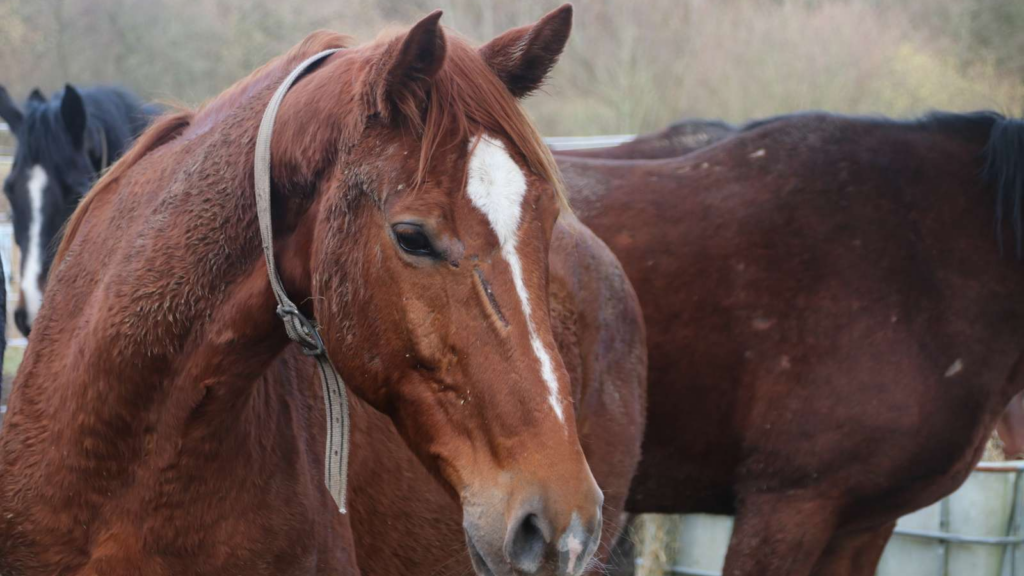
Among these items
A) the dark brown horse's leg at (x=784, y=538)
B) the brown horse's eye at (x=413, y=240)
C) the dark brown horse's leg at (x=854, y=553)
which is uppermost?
the brown horse's eye at (x=413, y=240)

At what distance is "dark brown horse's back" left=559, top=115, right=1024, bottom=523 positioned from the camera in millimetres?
3715

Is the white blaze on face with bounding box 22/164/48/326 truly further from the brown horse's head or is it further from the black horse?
the brown horse's head

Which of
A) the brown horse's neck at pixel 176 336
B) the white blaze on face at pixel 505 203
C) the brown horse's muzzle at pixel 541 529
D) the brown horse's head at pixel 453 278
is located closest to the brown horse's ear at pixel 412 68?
the brown horse's head at pixel 453 278

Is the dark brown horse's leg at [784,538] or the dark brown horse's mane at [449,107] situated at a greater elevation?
the dark brown horse's mane at [449,107]

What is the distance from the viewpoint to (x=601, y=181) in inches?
171

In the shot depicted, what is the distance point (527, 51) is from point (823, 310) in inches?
93.2

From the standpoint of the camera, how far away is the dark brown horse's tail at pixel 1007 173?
152 inches

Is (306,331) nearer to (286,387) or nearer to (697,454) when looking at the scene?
(286,387)

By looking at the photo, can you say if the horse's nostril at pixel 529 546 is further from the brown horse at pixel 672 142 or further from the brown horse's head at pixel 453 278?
the brown horse at pixel 672 142

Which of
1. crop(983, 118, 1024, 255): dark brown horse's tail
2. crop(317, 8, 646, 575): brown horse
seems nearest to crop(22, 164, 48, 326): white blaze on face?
crop(317, 8, 646, 575): brown horse

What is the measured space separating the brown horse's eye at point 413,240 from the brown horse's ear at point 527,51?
0.45 meters

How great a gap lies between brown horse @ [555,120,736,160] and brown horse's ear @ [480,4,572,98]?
118 inches

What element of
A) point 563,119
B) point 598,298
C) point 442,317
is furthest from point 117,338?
point 563,119

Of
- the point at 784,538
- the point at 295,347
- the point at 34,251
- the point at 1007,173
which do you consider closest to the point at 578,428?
the point at 784,538
